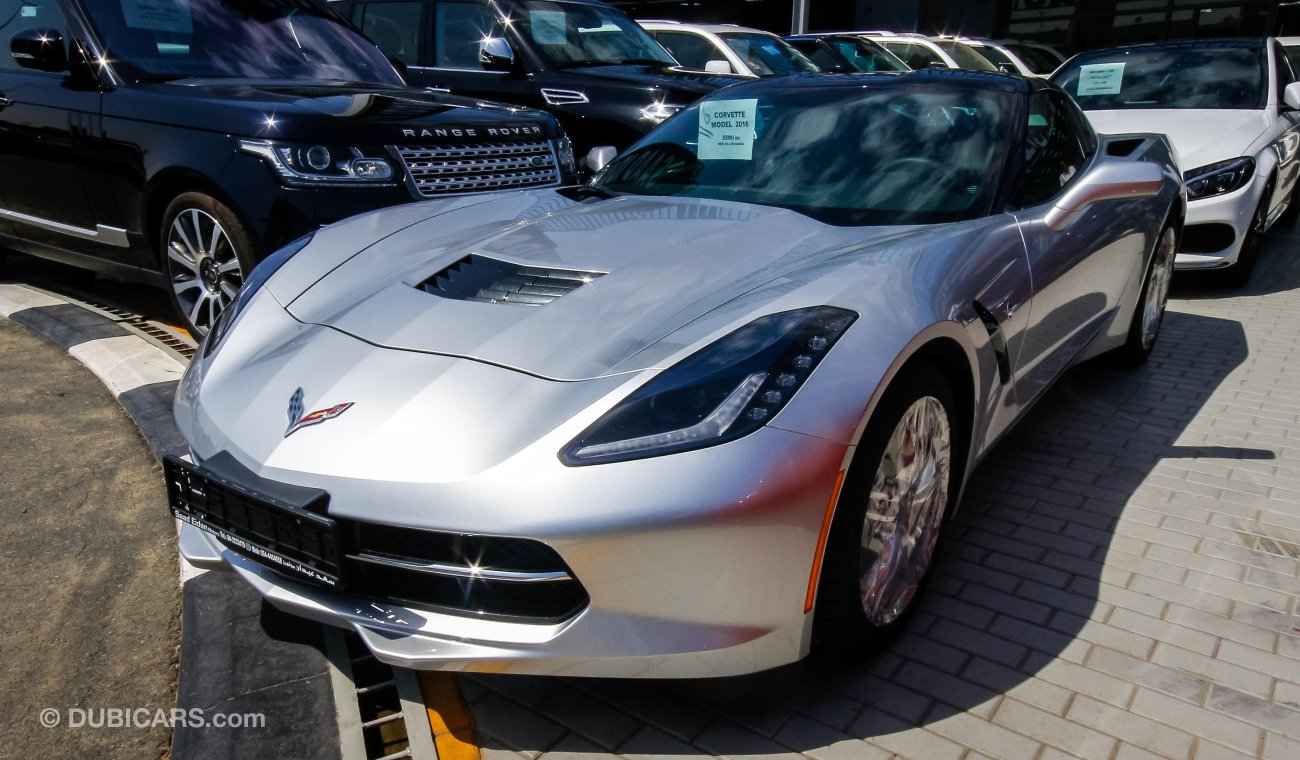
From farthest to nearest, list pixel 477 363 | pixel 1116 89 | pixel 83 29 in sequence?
pixel 1116 89, pixel 83 29, pixel 477 363

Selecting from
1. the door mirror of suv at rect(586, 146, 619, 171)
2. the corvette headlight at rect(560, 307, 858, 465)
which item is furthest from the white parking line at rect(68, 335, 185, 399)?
the corvette headlight at rect(560, 307, 858, 465)

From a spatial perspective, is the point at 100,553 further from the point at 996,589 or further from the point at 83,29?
the point at 83,29

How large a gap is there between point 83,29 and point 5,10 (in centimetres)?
87

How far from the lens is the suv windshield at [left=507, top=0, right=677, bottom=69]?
7.11 m

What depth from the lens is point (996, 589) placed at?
2693mm

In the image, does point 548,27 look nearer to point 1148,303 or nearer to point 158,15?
point 158,15

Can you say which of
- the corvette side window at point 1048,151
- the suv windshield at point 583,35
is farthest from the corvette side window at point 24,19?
the corvette side window at point 1048,151

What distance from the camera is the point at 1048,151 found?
3387 mm

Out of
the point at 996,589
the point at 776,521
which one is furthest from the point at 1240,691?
the point at 776,521

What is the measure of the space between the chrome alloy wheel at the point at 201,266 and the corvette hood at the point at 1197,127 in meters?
5.33

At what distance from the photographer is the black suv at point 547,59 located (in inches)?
263

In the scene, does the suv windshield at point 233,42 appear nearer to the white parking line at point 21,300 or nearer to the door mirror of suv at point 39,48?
the door mirror of suv at point 39,48

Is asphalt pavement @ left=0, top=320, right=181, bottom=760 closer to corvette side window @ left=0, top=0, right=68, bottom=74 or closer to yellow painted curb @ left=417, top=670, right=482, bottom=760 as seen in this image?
yellow painted curb @ left=417, top=670, right=482, bottom=760

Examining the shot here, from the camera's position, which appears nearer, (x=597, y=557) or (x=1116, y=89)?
(x=597, y=557)
